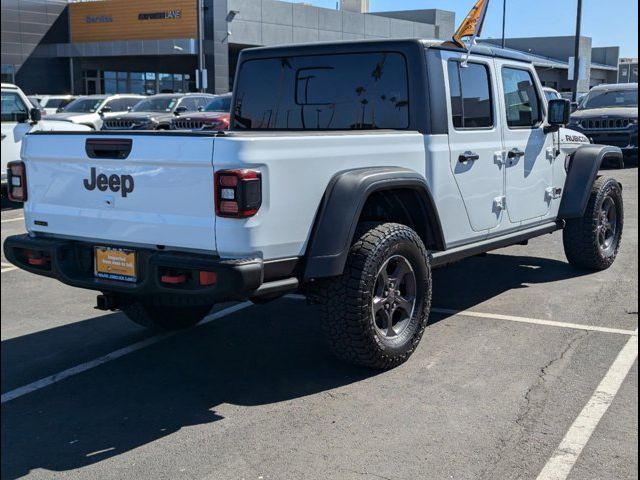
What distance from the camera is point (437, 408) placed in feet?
13.9

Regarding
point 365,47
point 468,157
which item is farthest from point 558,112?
point 365,47

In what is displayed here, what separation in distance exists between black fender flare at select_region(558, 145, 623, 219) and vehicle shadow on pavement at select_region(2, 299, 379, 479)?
104 inches

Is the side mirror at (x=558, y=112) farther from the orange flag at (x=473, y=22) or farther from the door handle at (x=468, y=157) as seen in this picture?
the door handle at (x=468, y=157)

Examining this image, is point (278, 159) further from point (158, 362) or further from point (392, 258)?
point (158, 362)

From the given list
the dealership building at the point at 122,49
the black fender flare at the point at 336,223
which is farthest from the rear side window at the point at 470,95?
the dealership building at the point at 122,49

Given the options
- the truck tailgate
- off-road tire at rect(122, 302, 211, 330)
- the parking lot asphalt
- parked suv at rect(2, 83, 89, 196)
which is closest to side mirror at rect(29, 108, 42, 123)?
parked suv at rect(2, 83, 89, 196)

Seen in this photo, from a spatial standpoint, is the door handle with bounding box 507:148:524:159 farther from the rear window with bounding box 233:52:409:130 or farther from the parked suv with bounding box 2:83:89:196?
the parked suv with bounding box 2:83:89:196

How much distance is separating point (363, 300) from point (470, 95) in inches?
80.1

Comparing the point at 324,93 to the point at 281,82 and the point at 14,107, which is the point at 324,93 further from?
the point at 14,107

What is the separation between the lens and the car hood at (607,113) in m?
17.0

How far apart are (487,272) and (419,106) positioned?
284 centimetres

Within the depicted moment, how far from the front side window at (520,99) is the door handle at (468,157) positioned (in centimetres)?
74

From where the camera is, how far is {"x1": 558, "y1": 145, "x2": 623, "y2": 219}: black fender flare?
6.96 metres

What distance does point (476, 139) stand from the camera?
561 centimetres
